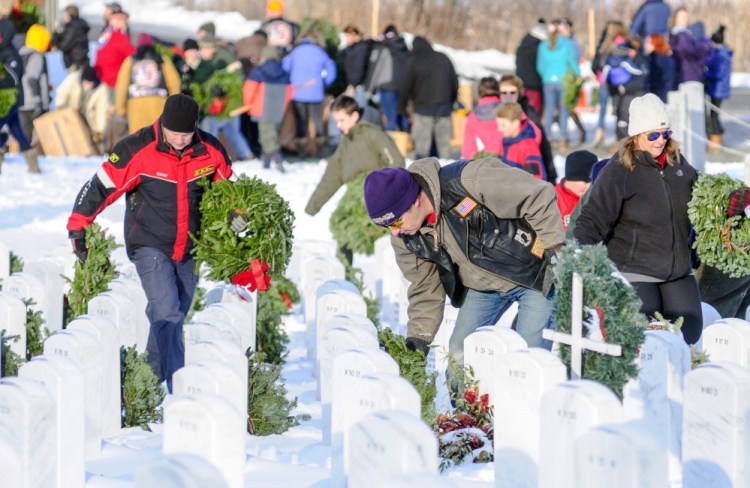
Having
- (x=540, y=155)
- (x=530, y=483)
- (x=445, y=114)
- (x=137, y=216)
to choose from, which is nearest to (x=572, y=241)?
(x=530, y=483)

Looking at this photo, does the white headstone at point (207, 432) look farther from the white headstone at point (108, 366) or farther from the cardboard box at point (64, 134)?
the cardboard box at point (64, 134)

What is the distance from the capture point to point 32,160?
16578mm

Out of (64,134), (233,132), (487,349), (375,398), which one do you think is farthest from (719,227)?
(64,134)

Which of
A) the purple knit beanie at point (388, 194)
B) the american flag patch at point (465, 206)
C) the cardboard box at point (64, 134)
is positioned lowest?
the cardboard box at point (64, 134)

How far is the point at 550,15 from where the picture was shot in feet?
117

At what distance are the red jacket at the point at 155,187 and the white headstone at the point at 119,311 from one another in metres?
0.31

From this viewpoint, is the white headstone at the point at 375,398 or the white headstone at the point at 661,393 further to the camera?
the white headstone at the point at 661,393

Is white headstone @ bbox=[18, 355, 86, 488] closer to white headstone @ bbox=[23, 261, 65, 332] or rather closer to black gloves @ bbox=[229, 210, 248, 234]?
black gloves @ bbox=[229, 210, 248, 234]

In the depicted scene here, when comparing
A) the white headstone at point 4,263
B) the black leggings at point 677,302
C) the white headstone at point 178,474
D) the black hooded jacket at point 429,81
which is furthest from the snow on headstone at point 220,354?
the black hooded jacket at point 429,81

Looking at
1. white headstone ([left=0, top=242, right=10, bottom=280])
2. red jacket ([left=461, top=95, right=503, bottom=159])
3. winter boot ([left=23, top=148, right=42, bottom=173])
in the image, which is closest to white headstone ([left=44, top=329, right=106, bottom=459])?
white headstone ([left=0, top=242, right=10, bottom=280])

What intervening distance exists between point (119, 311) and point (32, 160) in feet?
29.0

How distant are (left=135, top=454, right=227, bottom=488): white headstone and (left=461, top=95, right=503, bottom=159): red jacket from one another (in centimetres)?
710

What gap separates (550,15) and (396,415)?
31470 mm

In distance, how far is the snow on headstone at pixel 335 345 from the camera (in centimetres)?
692
